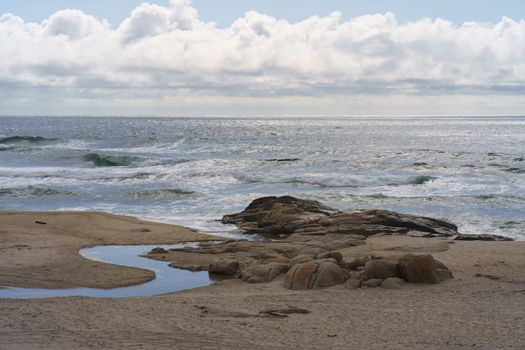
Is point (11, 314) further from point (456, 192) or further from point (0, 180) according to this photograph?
point (0, 180)

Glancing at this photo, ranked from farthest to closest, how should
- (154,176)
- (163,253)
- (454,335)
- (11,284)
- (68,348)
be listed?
(154,176) < (163,253) < (11,284) < (454,335) < (68,348)

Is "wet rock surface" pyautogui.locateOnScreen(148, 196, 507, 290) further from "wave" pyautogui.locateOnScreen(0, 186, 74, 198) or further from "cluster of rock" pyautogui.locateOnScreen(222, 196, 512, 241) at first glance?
"wave" pyautogui.locateOnScreen(0, 186, 74, 198)

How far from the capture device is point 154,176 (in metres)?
37.8

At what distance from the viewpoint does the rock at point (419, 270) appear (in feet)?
40.2

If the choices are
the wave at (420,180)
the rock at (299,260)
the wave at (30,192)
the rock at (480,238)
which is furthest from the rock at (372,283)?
the wave at (420,180)

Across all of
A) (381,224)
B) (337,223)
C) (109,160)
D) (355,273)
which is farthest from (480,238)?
(109,160)

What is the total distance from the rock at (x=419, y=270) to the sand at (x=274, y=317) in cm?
25

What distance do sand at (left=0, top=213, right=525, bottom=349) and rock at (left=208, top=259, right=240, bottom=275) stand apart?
0.75m

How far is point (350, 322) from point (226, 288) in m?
3.36

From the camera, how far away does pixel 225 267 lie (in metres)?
13.7

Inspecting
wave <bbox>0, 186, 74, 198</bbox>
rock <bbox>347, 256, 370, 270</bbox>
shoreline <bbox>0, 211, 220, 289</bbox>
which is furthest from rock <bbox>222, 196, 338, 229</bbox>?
wave <bbox>0, 186, 74, 198</bbox>

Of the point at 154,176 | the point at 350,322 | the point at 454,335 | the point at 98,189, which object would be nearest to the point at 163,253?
the point at 350,322

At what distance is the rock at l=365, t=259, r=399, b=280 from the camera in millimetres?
12328

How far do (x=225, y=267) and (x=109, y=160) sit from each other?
3577cm
